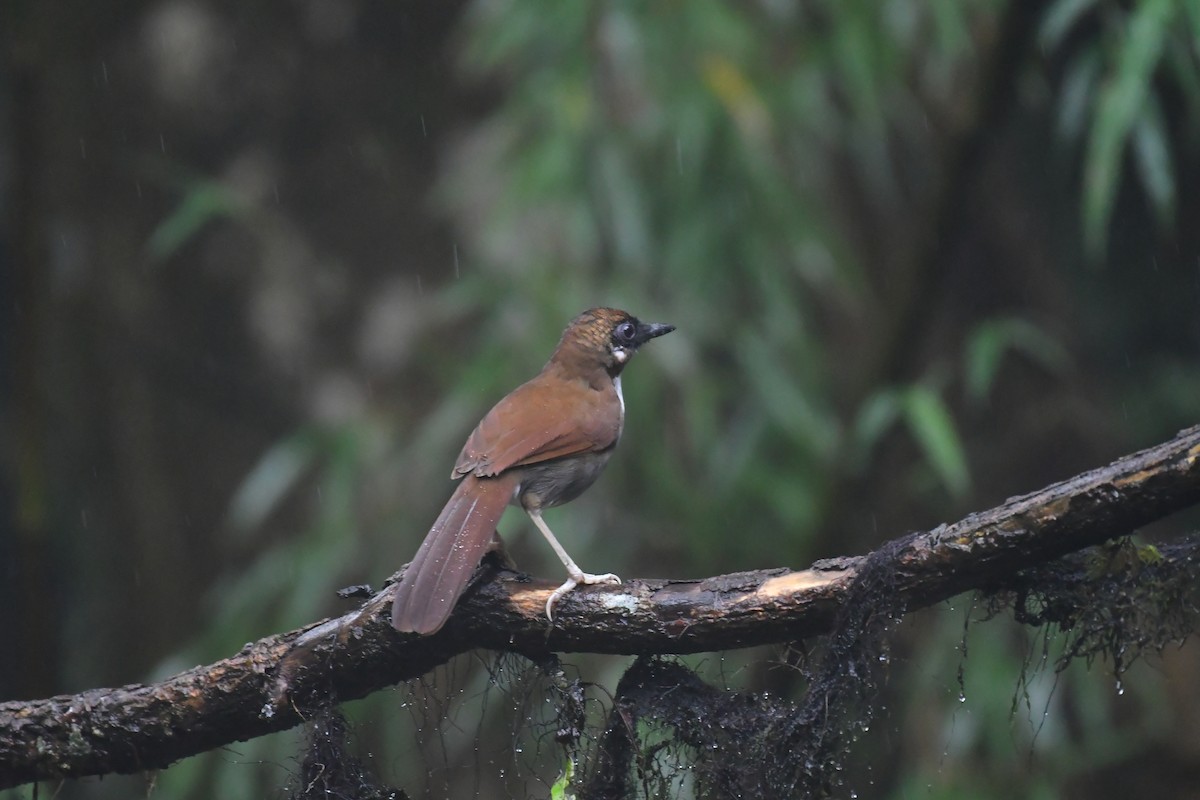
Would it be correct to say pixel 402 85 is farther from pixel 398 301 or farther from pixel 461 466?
pixel 461 466

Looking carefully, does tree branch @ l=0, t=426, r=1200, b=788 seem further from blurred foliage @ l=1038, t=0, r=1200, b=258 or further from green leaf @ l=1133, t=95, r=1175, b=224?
green leaf @ l=1133, t=95, r=1175, b=224

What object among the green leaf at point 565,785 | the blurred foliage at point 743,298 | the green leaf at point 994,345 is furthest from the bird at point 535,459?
the green leaf at point 994,345

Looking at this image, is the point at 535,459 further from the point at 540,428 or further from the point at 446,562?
the point at 446,562

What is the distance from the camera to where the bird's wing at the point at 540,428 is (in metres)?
3.24

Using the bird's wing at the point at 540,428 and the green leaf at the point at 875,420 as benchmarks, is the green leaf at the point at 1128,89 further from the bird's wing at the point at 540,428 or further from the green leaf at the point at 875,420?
the bird's wing at the point at 540,428

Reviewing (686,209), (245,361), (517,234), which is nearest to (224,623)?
(245,361)

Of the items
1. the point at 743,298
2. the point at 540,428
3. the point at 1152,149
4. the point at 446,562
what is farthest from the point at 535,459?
the point at 1152,149

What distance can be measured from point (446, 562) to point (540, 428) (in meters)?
0.83

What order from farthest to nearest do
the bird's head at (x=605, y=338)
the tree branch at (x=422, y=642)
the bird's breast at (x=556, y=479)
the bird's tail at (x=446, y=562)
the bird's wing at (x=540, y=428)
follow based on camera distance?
the bird's head at (x=605, y=338) < the bird's breast at (x=556, y=479) < the bird's wing at (x=540, y=428) < the bird's tail at (x=446, y=562) < the tree branch at (x=422, y=642)

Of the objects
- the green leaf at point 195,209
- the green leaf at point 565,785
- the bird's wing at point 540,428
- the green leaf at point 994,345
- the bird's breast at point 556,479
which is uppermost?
the green leaf at point 195,209

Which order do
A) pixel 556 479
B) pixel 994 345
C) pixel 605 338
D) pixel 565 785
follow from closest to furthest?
pixel 565 785
pixel 556 479
pixel 605 338
pixel 994 345

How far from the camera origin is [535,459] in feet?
10.8

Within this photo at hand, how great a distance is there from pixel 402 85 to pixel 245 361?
1564mm

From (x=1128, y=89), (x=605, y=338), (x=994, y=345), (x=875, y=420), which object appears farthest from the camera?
(x=994, y=345)
